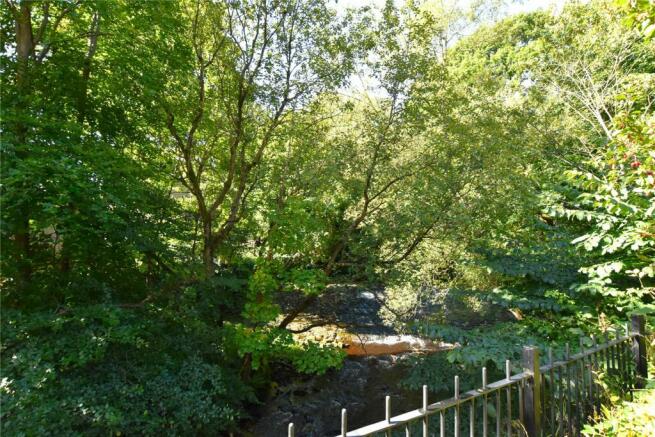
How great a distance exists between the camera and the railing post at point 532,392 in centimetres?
274

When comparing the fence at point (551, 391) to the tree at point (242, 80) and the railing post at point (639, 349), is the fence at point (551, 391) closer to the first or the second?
the railing post at point (639, 349)

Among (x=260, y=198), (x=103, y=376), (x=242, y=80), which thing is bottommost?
(x=103, y=376)

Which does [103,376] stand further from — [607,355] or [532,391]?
[607,355]

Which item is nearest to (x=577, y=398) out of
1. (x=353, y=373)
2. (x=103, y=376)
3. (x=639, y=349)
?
(x=639, y=349)

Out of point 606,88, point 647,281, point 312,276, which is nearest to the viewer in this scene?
point 647,281

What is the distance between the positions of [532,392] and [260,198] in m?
5.71

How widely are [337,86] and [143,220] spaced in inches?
158

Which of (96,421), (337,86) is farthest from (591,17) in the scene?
(96,421)

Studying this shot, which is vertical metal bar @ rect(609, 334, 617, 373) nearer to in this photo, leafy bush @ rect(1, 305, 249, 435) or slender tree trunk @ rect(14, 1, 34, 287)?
leafy bush @ rect(1, 305, 249, 435)

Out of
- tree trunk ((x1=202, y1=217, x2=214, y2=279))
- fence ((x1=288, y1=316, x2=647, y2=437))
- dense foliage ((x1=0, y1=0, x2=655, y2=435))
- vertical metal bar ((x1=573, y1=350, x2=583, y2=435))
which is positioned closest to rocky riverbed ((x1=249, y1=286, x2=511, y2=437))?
dense foliage ((x1=0, y1=0, x2=655, y2=435))

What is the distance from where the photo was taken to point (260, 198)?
7.64m

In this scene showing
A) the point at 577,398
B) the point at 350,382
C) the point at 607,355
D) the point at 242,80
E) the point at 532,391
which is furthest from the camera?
the point at 350,382

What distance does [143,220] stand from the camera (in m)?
5.52

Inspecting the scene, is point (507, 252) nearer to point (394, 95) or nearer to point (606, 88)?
point (394, 95)
